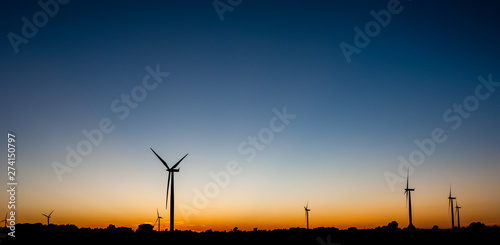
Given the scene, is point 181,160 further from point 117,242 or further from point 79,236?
point 79,236

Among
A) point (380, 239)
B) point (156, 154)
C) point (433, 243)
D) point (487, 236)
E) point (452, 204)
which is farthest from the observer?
point (452, 204)

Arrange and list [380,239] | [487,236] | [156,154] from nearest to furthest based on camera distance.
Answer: [156,154]
[487,236]
[380,239]

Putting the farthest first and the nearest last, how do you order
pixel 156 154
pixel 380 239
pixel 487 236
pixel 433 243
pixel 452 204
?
1. pixel 452 204
2. pixel 380 239
3. pixel 487 236
4. pixel 433 243
5. pixel 156 154

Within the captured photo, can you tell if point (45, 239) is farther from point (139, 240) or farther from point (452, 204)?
point (452, 204)

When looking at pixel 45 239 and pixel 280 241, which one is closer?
pixel 45 239

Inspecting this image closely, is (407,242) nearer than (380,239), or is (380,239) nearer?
(407,242)

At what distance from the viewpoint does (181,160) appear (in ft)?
293

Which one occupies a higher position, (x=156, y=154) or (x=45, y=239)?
(x=156, y=154)

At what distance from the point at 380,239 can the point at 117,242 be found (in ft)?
208

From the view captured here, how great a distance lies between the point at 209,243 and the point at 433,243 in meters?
51.6

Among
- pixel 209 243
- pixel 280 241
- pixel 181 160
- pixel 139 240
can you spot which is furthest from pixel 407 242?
pixel 139 240

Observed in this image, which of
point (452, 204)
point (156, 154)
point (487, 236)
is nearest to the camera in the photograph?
point (156, 154)

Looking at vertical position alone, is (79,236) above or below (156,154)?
below

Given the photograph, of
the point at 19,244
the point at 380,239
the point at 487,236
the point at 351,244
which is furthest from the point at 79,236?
the point at 487,236
